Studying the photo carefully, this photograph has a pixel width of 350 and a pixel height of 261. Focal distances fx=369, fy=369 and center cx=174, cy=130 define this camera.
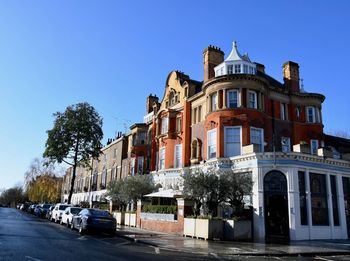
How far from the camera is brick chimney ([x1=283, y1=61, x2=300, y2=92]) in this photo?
115 feet

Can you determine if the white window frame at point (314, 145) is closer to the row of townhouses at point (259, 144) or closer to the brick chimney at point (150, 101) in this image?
the row of townhouses at point (259, 144)

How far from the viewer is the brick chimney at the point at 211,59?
34125 mm

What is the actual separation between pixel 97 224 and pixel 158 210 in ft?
23.1

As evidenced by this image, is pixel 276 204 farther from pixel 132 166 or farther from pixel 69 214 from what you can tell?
pixel 132 166

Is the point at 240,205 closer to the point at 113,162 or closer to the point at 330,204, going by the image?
the point at 330,204

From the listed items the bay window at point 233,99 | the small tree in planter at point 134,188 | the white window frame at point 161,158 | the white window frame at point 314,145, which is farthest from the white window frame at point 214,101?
the white window frame at point 314,145

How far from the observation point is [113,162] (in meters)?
55.2

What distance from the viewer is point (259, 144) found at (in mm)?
29500

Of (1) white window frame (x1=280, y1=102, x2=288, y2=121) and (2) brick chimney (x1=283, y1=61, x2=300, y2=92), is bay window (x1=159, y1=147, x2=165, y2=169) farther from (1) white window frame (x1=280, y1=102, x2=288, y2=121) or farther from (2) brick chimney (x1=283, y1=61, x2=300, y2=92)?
(2) brick chimney (x1=283, y1=61, x2=300, y2=92)

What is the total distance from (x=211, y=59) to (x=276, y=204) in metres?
15.6

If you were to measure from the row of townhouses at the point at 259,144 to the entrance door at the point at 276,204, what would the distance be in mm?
65

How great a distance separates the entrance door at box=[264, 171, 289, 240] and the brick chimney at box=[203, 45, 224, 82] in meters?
12.9

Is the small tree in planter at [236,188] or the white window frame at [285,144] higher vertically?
the white window frame at [285,144]

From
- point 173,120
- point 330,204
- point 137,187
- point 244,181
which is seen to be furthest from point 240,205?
point 173,120
